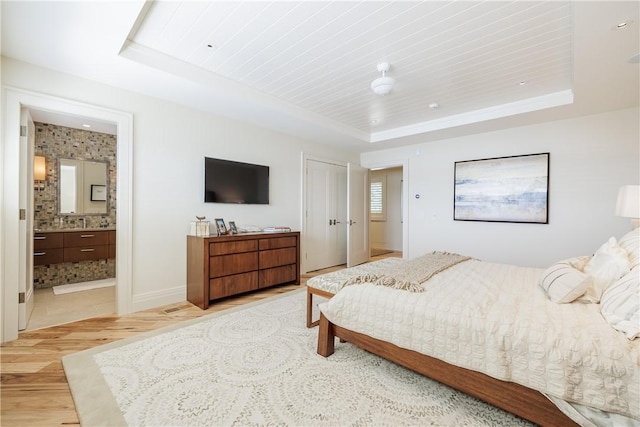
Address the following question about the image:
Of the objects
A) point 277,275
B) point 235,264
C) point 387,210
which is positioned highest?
point 387,210

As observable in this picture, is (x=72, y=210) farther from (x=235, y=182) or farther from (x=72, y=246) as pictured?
(x=235, y=182)

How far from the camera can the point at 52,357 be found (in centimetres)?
209

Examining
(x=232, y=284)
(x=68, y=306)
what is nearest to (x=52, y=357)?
(x=68, y=306)

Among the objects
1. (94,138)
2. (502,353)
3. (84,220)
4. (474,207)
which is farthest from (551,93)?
(84,220)

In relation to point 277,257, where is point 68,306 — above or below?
below

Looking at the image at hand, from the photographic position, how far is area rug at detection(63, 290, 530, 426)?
4.91 ft

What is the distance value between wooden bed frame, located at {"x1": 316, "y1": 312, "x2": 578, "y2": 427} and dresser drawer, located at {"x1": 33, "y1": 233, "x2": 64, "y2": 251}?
4.31 meters

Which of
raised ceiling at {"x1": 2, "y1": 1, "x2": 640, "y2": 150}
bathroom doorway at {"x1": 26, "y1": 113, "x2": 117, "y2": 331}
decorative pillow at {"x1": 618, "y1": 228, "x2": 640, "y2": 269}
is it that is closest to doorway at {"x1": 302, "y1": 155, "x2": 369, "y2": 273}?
raised ceiling at {"x1": 2, "y1": 1, "x2": 640, "y2": 150}

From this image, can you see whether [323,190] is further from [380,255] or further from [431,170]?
[380,255]

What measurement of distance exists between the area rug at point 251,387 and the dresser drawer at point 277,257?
1.37 m

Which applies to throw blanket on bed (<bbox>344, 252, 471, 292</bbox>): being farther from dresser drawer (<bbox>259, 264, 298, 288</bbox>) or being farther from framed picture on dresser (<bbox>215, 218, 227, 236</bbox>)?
framed picture on dresser (<bbox>215, 218, 227, 236</bbox>)

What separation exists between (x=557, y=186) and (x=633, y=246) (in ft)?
7.70

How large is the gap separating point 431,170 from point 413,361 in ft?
12.8

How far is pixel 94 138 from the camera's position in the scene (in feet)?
13.8
